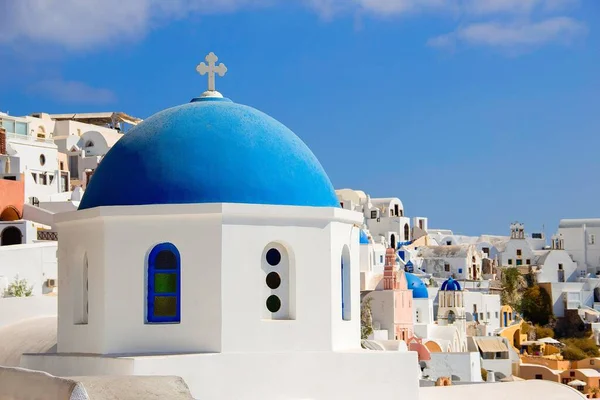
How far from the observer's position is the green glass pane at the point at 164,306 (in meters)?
10.0

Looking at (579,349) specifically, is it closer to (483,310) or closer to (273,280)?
(483,310)

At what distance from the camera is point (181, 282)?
9898 mm

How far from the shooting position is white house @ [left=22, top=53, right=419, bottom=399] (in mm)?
9789

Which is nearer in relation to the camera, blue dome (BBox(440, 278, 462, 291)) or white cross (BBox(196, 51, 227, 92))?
white cross (BBox(196, 51, 227, 92))

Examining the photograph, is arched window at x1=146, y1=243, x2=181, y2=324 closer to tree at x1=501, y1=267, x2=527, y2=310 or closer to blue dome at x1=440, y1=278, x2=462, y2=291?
blue dome at x1=440, y1=278, x2=462, y2=291

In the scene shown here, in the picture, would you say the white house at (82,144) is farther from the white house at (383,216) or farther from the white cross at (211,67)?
the white cross at (211,67)

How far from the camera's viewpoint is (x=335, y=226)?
10414mm

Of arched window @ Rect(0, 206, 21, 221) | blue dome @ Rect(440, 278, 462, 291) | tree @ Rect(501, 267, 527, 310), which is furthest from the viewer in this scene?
tree @ Rect(501, 267, 527, 310)

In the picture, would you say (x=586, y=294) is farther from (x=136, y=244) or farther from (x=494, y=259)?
(x=136, y=244)

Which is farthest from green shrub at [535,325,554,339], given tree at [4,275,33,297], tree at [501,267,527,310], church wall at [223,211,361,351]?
church wall at [223,211,361,351]

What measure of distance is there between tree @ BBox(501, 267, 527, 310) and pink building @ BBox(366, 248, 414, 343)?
76.6 ft

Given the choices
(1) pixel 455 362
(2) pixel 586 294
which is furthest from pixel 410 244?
(1) pixel 455 362

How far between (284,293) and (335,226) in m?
0.82

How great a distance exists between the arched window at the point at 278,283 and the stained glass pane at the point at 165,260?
828 millimetres
